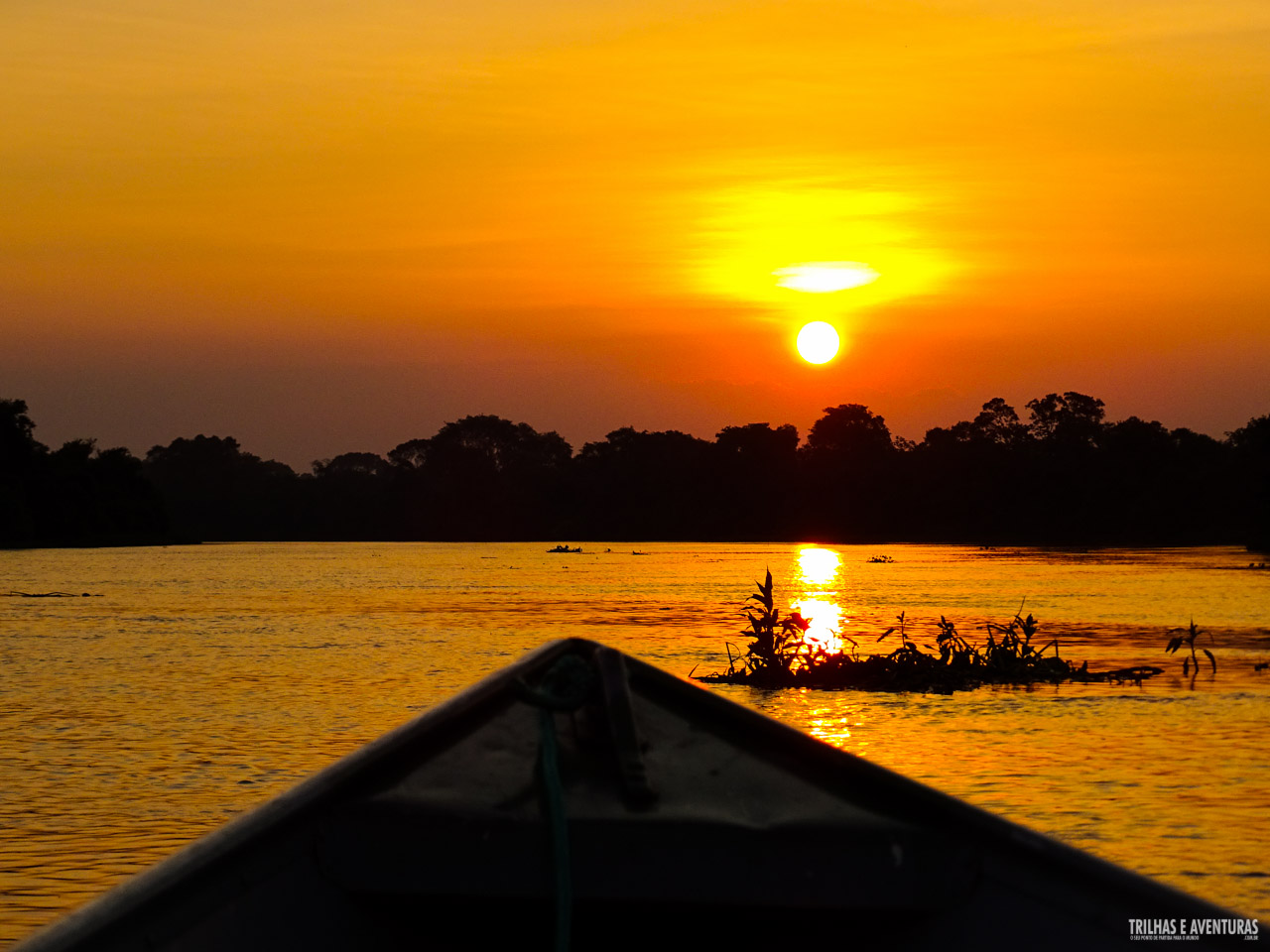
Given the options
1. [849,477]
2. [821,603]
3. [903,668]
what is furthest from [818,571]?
[849,477]

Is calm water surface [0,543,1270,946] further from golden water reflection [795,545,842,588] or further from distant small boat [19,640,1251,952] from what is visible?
golden water reflection [795,545,842,588]

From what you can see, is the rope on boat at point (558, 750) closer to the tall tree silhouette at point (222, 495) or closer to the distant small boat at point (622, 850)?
the distant small boat at point (622, 850)

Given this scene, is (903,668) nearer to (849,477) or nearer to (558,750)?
(558,750)

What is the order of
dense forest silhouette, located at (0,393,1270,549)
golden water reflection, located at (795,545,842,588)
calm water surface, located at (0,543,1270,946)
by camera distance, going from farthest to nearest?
1. dense forest silhouette, located at (0,393,1270,549)
2. golden water reflection, located at (795,545,842,588)
3. calm water surface, located at (0,543,1270,946)

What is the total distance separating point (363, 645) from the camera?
29484mm

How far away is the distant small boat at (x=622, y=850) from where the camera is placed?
3.21m

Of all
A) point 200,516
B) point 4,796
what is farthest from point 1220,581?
point 200,516

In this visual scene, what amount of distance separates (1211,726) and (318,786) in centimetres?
1512

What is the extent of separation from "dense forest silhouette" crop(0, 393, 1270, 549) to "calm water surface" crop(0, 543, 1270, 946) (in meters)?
54.6

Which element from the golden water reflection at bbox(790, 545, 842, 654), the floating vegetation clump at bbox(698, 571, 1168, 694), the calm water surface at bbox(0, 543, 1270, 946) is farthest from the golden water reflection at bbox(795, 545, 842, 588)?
the floating vegetation clump at bbox(698, 571, 1168, 694)

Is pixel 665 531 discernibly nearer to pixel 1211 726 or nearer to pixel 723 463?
pixel 723 463

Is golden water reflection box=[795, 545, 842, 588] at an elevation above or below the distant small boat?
below

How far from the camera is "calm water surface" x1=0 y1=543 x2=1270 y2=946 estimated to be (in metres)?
10.8

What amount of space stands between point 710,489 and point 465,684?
450 ft
